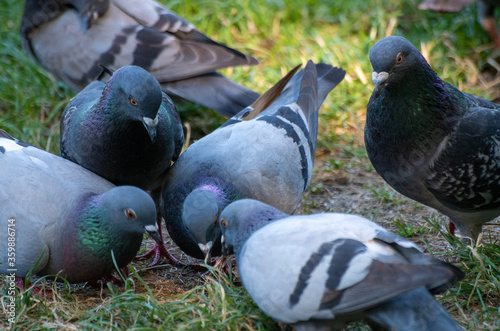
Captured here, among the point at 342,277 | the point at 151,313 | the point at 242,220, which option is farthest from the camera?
the point at 242,220

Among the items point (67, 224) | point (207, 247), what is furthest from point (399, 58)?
point (67, 224)

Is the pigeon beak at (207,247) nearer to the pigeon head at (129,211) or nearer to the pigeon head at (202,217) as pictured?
the pigeon head at (202,217)

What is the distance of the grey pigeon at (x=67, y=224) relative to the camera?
3916 mm

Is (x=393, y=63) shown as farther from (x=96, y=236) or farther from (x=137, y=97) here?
(x=96, y=236)

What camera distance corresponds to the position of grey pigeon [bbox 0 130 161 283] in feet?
12.8

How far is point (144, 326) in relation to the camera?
11.6 ft

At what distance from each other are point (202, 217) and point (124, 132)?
0.86 metres

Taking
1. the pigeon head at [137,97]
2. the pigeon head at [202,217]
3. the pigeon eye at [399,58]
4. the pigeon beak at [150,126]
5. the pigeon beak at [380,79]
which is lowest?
the pigeon head at [202,217]

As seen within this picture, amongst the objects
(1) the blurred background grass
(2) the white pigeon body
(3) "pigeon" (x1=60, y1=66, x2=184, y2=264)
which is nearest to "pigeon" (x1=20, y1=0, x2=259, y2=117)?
(1) the blurred background grass

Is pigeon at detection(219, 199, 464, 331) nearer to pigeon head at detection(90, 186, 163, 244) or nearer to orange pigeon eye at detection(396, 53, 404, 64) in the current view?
pigeon head at detection(90, 186, 163, 244)

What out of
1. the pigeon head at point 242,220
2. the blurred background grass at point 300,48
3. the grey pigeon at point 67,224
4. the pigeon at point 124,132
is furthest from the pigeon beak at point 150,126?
the blurred background grass at point 300,48

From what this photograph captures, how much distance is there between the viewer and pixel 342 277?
3199 mm

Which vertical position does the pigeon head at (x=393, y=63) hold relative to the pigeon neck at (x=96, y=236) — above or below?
above

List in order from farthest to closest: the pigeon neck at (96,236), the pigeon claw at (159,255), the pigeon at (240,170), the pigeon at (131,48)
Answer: the pigeon at (131,48) → the pigeon claw at (159,255) → the pigeon at (240,170) → the pigeon neck at (96,236)
